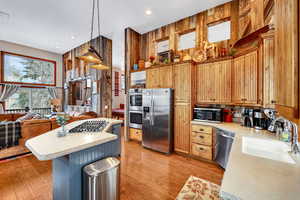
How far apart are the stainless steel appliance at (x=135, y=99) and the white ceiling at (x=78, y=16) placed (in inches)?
80.3

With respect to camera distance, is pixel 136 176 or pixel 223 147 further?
pixel 223 147

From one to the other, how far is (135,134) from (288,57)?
3703 millimetres

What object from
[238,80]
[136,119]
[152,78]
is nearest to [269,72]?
[238,80]

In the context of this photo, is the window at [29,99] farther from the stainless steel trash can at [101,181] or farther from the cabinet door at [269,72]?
the cabinet door at [269,72]

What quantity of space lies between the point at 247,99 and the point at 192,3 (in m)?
2.47

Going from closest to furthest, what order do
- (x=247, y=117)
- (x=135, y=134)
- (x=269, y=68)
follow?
(x=269, y=68), (x=247, y=117), (x=135, y=134)

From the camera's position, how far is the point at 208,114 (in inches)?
110

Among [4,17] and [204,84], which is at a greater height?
[4,17]

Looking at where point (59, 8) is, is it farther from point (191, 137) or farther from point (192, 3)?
point (191, 137)

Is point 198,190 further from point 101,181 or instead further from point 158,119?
point 158,119

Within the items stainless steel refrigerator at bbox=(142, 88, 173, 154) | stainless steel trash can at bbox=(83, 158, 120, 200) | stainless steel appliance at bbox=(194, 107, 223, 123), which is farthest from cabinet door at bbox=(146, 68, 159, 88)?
stainless steel trash can at bbox=(83, 158, 120, 200)

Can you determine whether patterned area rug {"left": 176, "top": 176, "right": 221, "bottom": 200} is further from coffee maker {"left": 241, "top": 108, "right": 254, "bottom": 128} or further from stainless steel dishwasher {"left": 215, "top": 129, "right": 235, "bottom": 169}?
coffee maker {"left": 241, "top": 108, "right": 254, "bottom": 128}

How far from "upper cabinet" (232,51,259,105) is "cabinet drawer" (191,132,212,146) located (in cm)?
95

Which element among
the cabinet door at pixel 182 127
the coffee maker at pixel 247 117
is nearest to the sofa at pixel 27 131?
the cabinet door at pixel 182 127
